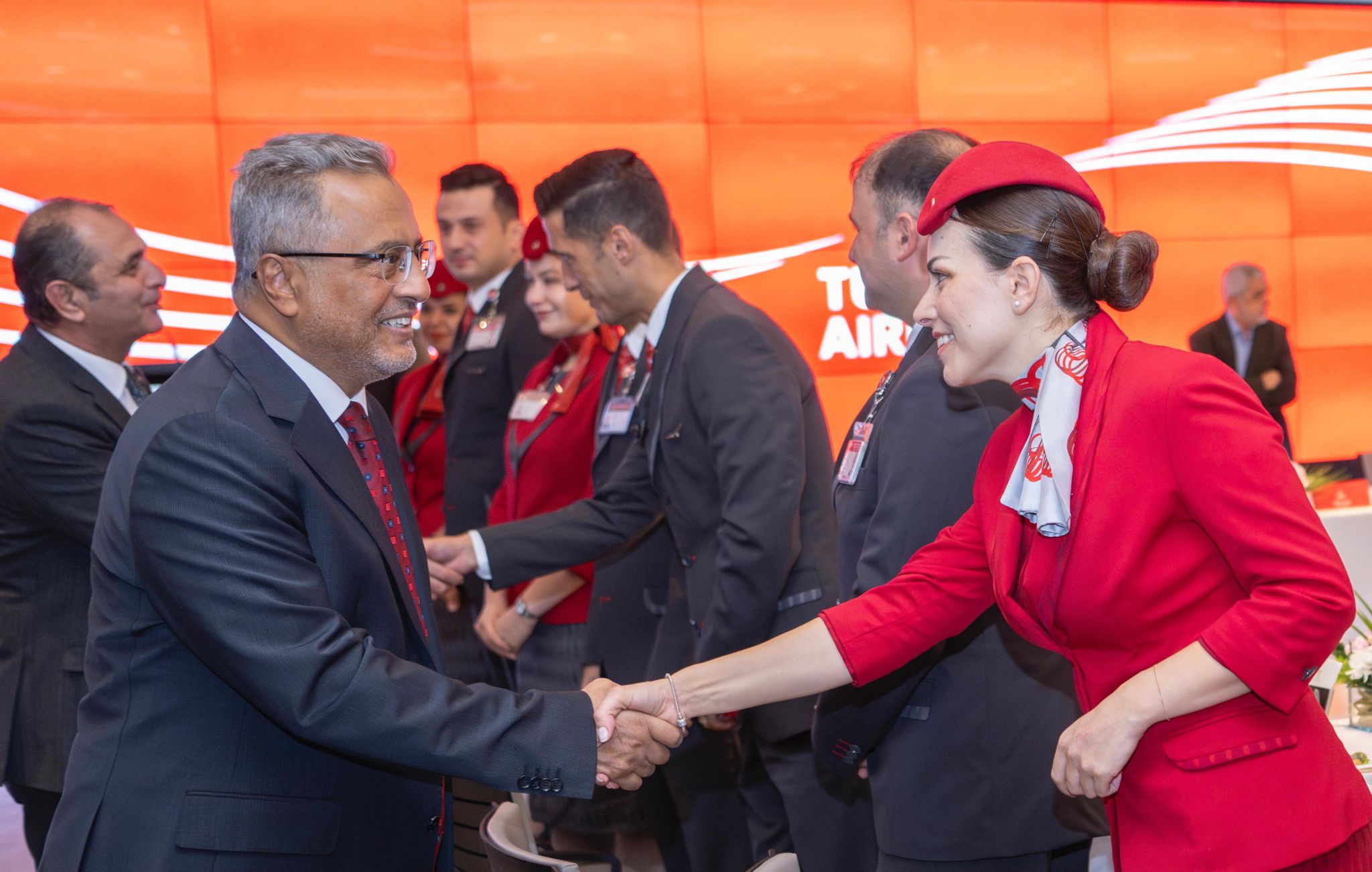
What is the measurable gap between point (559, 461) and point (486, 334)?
0.74m

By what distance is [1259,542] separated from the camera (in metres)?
1.37

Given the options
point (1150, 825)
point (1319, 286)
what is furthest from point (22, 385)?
point (1319, 286)

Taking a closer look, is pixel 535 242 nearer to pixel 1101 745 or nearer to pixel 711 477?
pixel 711 477

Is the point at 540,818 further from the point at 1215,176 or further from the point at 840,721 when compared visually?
the point at 1215,176

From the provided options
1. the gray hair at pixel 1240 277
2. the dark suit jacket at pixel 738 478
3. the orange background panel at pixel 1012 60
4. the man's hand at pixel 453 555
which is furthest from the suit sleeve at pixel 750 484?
the gray hair at pixel 1240 277

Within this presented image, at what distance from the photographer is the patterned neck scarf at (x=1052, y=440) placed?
1520mm

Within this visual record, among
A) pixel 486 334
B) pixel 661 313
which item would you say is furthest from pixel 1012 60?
pixel 661 313

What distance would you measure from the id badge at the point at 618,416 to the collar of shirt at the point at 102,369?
1.19 metres

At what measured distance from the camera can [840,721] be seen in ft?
6.74

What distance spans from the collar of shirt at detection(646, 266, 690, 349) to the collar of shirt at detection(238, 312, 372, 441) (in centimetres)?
114

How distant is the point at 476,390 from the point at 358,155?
226 cm

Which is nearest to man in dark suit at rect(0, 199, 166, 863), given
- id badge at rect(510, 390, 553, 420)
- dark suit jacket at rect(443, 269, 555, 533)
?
id badge at rect(510, 390, 553, 420)

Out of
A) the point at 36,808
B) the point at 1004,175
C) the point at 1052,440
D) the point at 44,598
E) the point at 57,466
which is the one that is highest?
the point at 1004,175

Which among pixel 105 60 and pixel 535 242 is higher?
pixel 105 60
